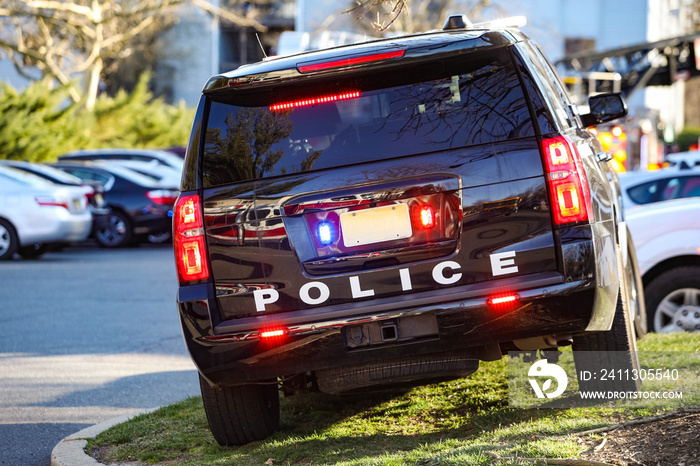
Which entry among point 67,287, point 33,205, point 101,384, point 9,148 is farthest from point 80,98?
point 101,384

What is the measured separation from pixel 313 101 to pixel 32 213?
469 inches

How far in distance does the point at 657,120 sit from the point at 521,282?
26.3 m

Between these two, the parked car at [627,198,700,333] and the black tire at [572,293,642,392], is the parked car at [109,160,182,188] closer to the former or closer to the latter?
the parked car at [627,198,700,333]

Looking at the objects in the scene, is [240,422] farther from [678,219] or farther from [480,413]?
[678,219]

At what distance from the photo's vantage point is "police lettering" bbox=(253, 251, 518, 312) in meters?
4.06

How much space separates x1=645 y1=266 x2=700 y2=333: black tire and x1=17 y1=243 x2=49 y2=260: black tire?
38.1 feet

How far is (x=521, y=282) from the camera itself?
4.06m

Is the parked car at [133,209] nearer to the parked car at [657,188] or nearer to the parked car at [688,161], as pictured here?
the parked car at [688,161]

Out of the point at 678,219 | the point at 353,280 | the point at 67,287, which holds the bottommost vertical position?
the point at 67,287

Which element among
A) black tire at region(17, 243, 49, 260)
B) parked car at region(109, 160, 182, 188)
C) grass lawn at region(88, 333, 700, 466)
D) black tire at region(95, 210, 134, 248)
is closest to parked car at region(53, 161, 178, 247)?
black tire at region(95, 210, 134, 248)

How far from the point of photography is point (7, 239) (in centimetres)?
1501

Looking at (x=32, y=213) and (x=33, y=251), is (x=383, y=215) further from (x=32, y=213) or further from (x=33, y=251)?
(x=33, y=251)

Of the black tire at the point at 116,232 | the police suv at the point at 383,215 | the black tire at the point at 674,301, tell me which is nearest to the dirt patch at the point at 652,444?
the police suv at the point at 383,215

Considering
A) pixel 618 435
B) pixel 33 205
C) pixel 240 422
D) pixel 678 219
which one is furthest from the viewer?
pixel 33 205
